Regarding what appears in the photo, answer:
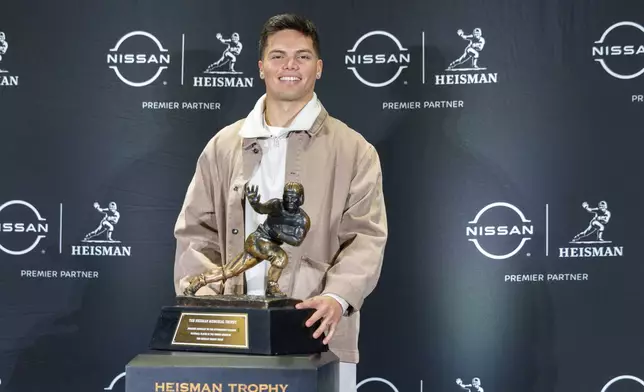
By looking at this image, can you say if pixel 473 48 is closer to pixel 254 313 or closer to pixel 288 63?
pixel 288 63

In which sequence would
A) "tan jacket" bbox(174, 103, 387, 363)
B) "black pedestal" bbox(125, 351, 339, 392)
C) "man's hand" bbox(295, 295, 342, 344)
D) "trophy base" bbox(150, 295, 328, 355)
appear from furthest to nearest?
"tan jacket" bbox(174, 103, 387, 363) < "man's hand" bbox(295, 295, 342, 344) < "trophy base" bbox(150, 295, 328, 355) < "black pedestal" bbox(125, 351, 339, 392)

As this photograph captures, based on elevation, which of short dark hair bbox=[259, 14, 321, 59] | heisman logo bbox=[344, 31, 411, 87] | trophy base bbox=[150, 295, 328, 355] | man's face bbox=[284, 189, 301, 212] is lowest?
trophy base bbox=[150, 295, 328, 355]

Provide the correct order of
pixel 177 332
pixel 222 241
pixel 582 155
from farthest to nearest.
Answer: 1. pixel 582 155
2. pixel 222 241
3. pixel 177 332

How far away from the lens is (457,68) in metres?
3.09

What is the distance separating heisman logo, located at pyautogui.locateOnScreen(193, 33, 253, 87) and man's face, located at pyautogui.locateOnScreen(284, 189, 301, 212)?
1397 mm

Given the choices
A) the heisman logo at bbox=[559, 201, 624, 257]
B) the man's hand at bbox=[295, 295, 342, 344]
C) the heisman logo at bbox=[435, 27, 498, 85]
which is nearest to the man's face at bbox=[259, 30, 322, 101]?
the man's hand at bbox=[295, 295, 342, 344]

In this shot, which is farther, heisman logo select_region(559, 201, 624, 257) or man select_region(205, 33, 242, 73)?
man select_region(205, 33, 242, 73)

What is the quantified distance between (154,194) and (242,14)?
79cm

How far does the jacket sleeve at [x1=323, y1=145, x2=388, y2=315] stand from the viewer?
6.96 ft

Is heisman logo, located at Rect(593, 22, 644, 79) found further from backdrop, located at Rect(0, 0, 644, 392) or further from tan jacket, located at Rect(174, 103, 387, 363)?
tan jacket, located at Rect(174, 103, 387, 363)

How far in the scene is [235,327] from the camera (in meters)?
1.78

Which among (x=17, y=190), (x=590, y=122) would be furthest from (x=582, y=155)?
(x=17, y=190)

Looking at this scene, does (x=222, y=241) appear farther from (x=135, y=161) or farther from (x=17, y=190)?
(x=17, y=190)

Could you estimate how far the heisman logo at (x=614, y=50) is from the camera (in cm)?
302
